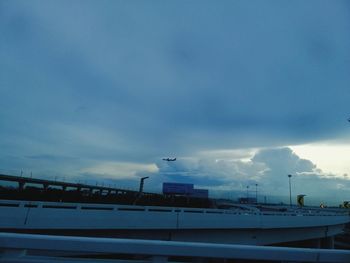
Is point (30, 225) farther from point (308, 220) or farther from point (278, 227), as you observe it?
point (308, 220)

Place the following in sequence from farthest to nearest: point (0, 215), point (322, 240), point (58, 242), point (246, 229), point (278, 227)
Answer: point (322, 240) < point (278, 227) < point (246, 229) < point (0, 215) < point (58, 242)

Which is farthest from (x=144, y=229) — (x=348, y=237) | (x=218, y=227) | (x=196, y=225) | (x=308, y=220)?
(x=348, y=237)

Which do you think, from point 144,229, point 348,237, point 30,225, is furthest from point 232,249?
point 348,237

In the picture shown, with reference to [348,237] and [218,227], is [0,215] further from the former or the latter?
[348,237]

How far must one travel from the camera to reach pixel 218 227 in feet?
70.8

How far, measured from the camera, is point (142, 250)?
10.9 ft

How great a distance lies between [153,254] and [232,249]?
0.94 meters

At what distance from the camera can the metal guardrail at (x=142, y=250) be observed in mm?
3240

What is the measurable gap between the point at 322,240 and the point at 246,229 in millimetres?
19819

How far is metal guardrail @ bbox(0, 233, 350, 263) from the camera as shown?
3240mm

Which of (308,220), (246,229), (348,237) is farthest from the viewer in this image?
(348,237)

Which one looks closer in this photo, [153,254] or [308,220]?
[153,254]

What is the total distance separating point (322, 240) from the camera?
37.2 metres

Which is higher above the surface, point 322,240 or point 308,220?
point 308,220
